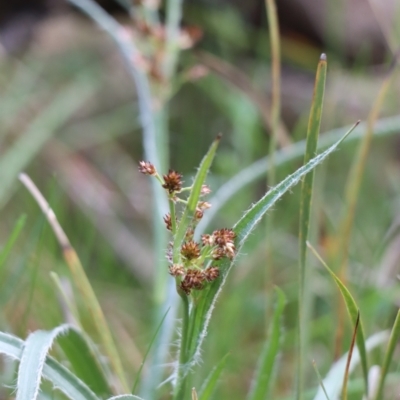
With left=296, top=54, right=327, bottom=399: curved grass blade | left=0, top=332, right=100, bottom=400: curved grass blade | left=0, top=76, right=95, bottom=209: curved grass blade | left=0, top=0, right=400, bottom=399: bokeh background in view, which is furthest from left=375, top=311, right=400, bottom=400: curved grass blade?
left=0, top=76, right=95, bottom=209: curved grass blade

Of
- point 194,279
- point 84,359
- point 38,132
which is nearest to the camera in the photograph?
point 194,279

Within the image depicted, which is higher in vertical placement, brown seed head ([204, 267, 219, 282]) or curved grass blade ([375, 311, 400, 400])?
brown seed head ([204, 267, 219, 282])

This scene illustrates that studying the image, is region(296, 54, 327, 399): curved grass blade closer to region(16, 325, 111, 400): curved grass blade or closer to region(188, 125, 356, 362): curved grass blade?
region(188, 125, 356, 362): curved grass blade

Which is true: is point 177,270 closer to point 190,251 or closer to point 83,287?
point 190,251

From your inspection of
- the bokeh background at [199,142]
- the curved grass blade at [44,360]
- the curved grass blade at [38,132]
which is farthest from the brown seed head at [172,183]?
the curved grass blade at [38,132]

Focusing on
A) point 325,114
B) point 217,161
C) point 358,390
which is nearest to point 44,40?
point 217,161

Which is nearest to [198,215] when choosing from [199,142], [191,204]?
[191,204]
